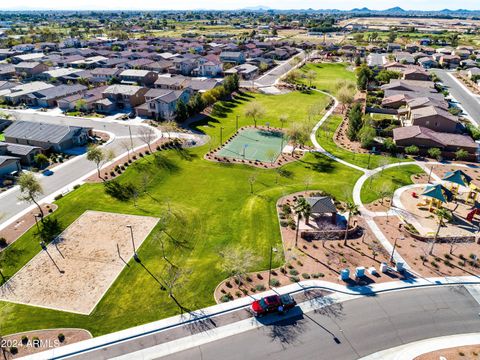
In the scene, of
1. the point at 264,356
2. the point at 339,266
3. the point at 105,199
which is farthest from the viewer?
the point at 105,199

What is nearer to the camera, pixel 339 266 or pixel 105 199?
pixel 339 266

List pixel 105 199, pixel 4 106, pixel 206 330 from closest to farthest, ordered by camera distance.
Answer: pixel 206 330
pixel 105 199
pixel 4 106

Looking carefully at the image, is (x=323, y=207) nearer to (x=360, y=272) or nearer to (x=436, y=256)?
(x=360, y=272)

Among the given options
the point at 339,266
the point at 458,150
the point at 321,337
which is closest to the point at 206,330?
the point at 321,337

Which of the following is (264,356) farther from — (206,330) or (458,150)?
(458,150)

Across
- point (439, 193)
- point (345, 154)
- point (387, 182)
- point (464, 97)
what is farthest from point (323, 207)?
point (464, 97)

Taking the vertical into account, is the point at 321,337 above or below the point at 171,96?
below

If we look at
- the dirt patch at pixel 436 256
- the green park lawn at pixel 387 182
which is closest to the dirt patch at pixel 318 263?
the dirt patch at pixel 436 256

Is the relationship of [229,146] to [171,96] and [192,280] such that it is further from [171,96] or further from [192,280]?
[192,280]
